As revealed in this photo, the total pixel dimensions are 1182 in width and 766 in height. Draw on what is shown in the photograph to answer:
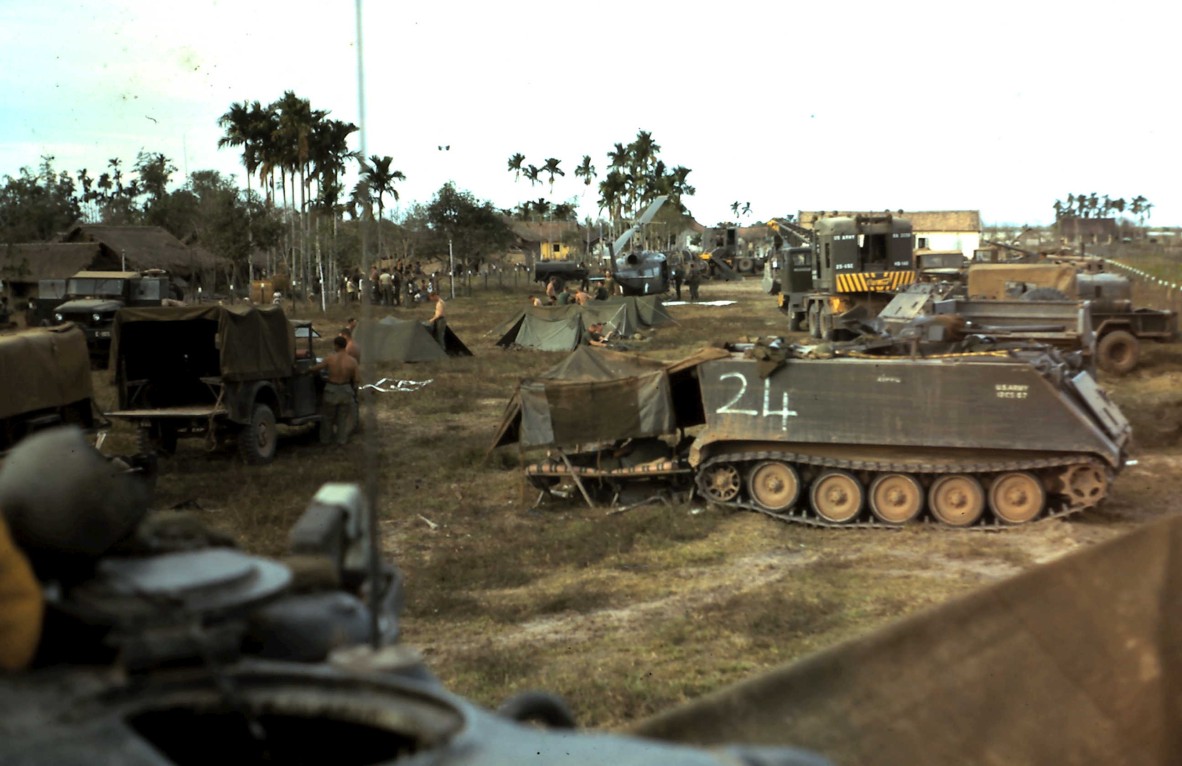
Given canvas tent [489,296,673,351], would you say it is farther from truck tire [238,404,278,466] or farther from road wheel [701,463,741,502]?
road wheel [701,463,741,502]

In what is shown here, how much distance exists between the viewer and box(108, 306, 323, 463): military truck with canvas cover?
53.0 feet

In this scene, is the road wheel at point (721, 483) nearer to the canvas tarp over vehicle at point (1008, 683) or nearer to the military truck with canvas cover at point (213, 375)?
the military truck with canvas cover at point (213, 375)

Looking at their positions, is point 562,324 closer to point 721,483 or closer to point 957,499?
point 721,483

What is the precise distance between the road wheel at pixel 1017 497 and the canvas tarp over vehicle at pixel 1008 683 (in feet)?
30.3

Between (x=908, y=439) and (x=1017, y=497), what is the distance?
1.20 meters

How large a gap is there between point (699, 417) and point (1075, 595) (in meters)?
11.5

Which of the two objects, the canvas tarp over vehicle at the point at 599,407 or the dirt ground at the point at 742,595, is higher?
the canvas tarp over vehicle at the point at 599,407

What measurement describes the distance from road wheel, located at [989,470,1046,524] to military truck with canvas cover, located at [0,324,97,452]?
9.79m

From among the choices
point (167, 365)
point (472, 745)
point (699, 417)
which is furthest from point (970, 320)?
point (472, 745)

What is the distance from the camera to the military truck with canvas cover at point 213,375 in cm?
1614

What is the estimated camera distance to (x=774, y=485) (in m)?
12.9

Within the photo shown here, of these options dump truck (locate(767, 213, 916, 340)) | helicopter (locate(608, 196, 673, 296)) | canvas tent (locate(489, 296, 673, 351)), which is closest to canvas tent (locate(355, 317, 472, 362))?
canvas tent (locate(489, 296, 673, 351))

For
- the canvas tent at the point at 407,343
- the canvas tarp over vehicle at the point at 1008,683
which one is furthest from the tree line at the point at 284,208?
the canvas tarp over vehicle at the point at 1008,683

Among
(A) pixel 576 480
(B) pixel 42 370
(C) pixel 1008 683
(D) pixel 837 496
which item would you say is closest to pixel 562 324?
(A) pixel 576 480
